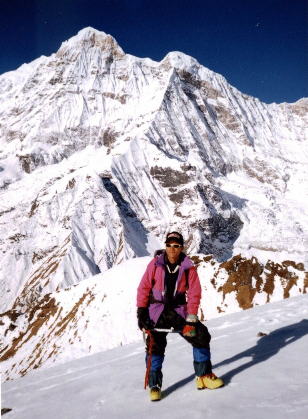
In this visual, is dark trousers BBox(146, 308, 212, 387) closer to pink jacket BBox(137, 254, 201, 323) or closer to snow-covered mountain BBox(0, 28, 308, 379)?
pink jacket BBox(137, 254, 201, 323)

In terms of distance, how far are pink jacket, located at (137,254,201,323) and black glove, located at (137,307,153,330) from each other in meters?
0.06

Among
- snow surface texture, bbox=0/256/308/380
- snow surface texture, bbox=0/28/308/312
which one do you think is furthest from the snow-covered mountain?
snow surface texture, bbox=0/28/308/312

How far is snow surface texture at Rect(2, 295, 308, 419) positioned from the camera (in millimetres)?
4535

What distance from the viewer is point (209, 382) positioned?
17.7ft

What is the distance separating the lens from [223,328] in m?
11.1

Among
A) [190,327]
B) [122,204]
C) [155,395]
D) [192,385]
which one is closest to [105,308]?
[192,385]

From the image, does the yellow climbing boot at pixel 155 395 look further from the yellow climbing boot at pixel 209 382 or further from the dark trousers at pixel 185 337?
the yellow climbing boot at pixel 209 382

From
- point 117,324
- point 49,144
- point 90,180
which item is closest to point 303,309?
point 117,324

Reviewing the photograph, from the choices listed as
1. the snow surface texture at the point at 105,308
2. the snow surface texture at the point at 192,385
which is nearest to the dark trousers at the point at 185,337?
the snow surface texture at the point at 192,385

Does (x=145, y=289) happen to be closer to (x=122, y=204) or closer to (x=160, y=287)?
(x=160, y=287)

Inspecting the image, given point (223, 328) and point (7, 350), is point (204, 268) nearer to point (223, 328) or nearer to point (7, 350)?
point (223, 328)

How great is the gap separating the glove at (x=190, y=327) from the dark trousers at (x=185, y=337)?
0.09 meters

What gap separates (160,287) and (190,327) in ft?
2.56

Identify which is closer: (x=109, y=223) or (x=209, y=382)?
(x=209, y=382)
